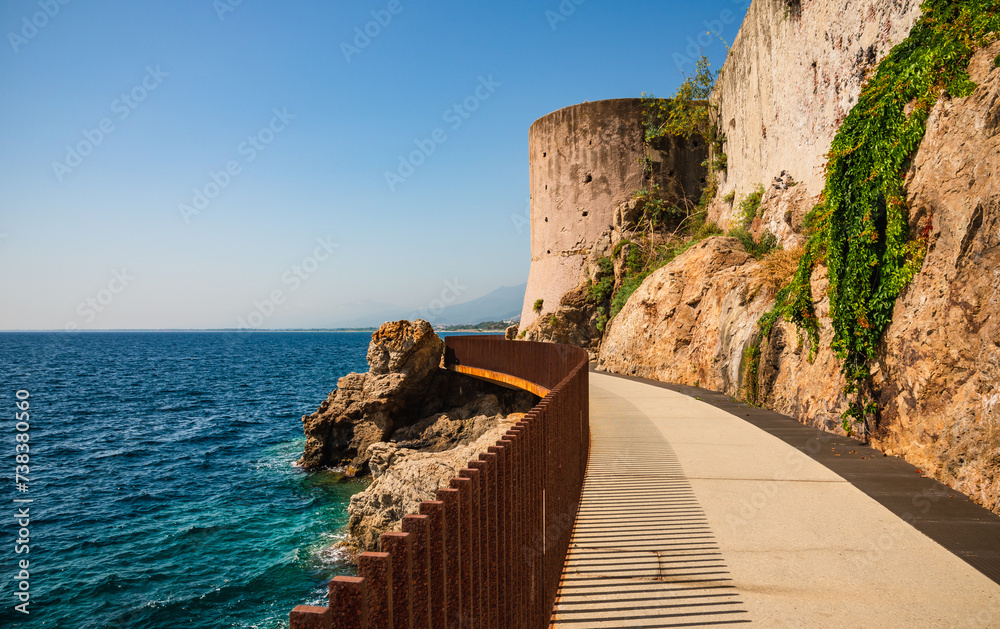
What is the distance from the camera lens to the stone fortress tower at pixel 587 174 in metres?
27.8

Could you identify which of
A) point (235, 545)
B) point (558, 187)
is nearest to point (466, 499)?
point (235, 545)

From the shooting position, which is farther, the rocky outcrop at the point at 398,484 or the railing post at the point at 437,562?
the rocky outcrop at the point at 398,484

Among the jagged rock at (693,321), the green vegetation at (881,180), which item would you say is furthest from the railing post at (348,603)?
the jagged rock at (693,321)

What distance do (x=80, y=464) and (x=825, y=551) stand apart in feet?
85.1

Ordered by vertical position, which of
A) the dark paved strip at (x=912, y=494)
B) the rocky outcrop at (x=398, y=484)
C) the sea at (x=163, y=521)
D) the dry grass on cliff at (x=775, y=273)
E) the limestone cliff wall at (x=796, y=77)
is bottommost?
the sea at (x=163, y=521)

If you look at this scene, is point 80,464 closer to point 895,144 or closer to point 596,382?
point 596,382

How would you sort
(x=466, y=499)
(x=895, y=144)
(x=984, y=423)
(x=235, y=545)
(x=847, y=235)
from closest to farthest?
1. (x=466, y=499)
2. (x=984, y=423)
3. (x=895, y=144)
4. (x=847, y=235)
5. (x=235, y=545)

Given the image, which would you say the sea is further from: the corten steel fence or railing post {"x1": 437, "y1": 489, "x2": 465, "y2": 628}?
railing post {"x1": 437, "y1": 489, "x2": 465, "y2": 628}

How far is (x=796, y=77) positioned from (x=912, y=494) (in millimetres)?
13479

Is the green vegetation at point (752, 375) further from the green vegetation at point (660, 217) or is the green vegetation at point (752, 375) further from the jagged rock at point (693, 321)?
the green vegetation at point (660, 217)

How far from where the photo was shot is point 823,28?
45.1 feet

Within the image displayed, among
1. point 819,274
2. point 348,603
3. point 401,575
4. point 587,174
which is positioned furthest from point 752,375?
point 587,174

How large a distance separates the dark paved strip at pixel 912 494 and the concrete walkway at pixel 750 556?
16 centimetres

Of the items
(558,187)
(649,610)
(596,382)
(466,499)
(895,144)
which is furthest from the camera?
(558,187)
